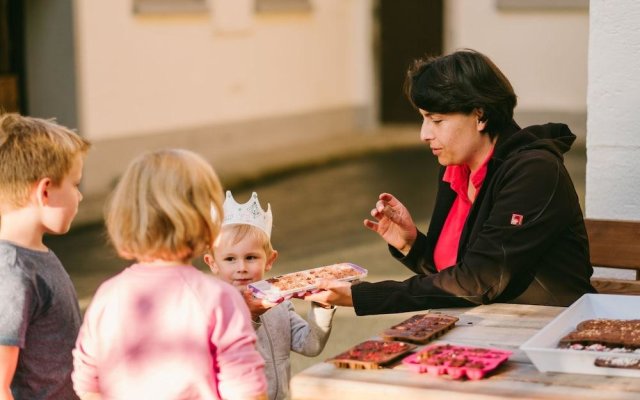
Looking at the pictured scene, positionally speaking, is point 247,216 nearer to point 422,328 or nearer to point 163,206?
point 422,328

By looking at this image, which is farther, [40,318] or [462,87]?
[462,87]

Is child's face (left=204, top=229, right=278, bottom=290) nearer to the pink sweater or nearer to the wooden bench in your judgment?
the pink sweater

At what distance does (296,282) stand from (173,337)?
785 mm

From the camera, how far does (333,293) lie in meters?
3.65

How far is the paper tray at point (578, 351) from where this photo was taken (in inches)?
114

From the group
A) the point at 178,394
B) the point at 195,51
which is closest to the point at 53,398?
the point at 178,394

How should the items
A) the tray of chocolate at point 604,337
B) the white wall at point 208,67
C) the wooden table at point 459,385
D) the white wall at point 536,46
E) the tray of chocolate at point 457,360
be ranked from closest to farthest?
the wooden table at point 459,385 → the tray of chocolate at point 457,360 → the tray of chocolate at point 604,337 → the white wall at point 208,67 → the white wall at point 536,46

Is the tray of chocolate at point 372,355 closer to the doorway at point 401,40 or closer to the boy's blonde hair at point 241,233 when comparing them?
the boy's blonde hair at point 241,233

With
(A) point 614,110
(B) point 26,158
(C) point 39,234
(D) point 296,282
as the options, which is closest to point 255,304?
(D) point 296,282

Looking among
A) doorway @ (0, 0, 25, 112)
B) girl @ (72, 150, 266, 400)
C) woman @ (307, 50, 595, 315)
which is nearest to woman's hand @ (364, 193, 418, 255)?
woman @ (307, 50, 595, 315)

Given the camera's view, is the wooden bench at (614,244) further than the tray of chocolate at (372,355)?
Yes

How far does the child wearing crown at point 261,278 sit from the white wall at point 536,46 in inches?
505

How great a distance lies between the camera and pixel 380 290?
12.1ft

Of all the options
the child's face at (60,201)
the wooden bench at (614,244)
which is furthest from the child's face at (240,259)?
the wooden bench at (614,244)
